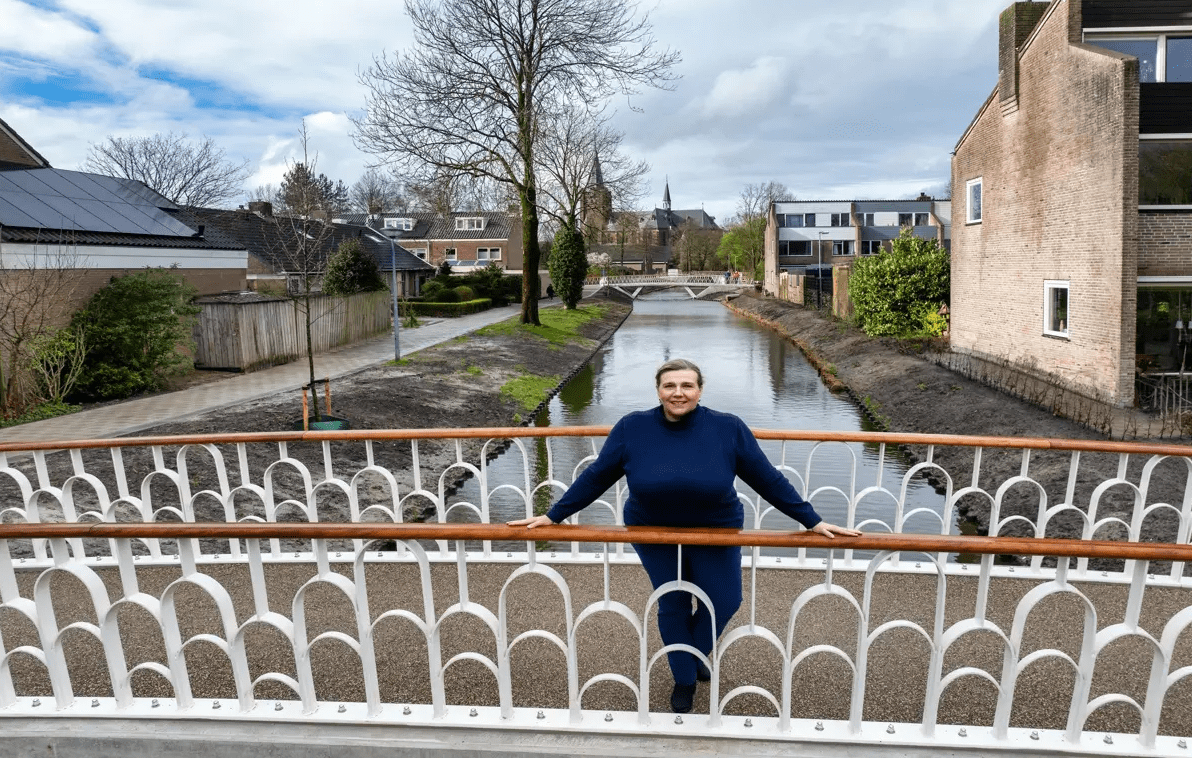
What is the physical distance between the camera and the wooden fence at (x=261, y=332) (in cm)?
1972

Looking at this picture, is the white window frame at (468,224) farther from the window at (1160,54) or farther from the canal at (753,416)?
the window at (1160,54)

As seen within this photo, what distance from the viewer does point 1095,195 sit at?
15359mm

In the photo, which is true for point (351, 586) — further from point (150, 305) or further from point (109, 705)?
point (150, 305)

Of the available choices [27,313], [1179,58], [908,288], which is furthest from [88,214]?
[908,288]

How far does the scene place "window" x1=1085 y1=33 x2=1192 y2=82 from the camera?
1617 centimetres

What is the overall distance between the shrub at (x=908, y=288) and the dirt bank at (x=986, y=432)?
1043 mm

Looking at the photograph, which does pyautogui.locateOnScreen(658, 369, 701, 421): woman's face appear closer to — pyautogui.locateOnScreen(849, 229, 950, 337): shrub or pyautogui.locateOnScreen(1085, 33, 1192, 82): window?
pyautogui.locateOnScreen(1085, 33, 1192, 82): window

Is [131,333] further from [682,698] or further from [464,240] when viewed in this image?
[464,240]

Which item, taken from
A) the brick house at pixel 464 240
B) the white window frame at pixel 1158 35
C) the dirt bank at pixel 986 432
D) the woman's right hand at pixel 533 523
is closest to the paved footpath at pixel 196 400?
the woman's right hand at pixel 533 523

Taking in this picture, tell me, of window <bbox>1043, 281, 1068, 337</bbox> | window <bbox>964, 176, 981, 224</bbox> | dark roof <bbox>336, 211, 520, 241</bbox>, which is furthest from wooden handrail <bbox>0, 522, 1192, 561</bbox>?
dark roof <bbox>336, 211, 520, 241</bbox>

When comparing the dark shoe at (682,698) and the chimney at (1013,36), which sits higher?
the chimney at (1013,36)

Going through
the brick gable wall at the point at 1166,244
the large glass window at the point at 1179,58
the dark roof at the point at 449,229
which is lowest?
the brick gable wall at the point at 1166,244

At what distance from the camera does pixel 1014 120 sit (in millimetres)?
19281

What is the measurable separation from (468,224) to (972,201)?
167 ft
